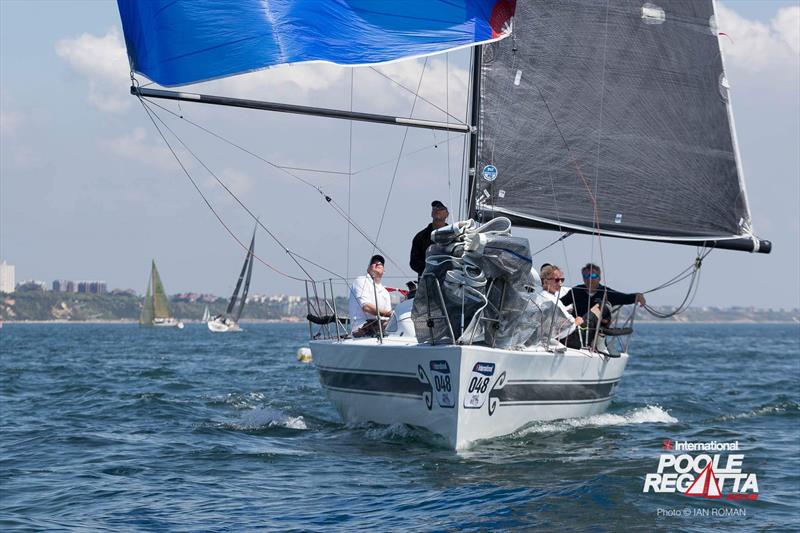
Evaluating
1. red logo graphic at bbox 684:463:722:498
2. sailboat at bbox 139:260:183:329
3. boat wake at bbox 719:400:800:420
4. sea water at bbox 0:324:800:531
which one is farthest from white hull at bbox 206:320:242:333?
red logo graphic at bbox 684:463:722:498

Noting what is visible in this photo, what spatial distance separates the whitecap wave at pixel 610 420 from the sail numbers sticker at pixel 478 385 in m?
1.03

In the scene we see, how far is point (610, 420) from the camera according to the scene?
44.7 feet

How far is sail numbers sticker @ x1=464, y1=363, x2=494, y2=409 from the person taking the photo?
410 inches

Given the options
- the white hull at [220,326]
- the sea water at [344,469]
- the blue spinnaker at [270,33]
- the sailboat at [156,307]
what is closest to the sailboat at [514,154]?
the blue spinnaker at [270,33]

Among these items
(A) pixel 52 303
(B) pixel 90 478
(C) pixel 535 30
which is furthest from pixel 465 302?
(A) pixel 52 303

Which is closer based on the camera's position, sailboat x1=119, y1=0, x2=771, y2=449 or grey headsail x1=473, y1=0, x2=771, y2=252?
sailboat x1=119, y1=0, x2=771, y2=449

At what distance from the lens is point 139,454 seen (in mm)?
10953

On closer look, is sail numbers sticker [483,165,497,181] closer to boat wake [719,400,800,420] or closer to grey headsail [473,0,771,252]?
grey headsail [473,0,771,252]

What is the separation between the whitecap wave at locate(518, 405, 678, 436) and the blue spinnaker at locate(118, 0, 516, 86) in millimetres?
4402

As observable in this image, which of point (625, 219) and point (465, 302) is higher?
point (625, 219)

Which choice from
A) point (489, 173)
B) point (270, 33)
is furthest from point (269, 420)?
point (270, 33)

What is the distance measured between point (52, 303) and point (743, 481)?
187584 mm

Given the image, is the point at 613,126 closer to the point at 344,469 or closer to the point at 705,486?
the point at 705,486

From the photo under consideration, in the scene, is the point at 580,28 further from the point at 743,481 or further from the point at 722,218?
the point at 743,481
